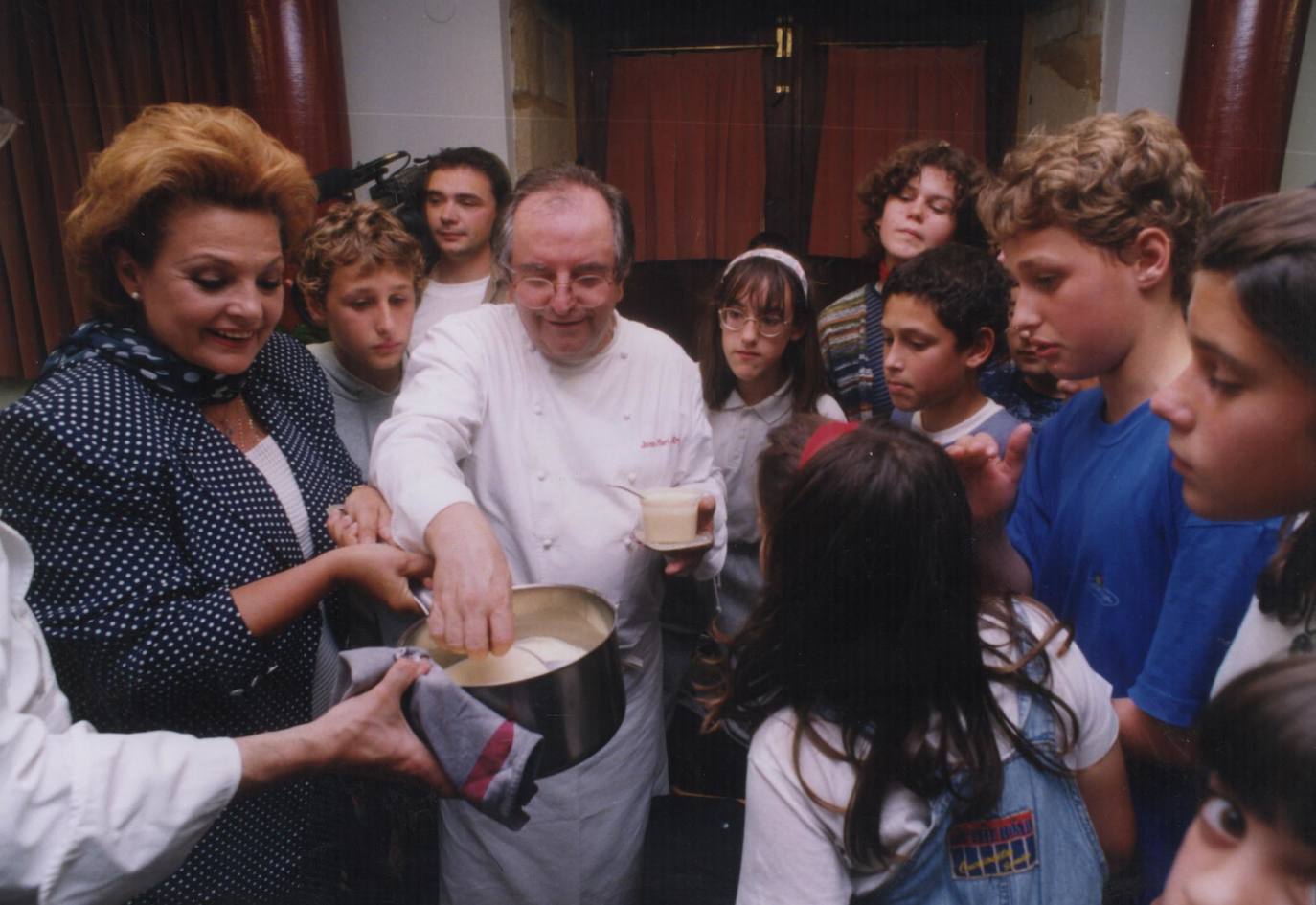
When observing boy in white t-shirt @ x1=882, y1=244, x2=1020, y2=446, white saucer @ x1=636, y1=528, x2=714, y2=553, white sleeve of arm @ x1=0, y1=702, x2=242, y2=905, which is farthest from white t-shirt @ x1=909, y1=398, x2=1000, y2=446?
white sleeve of arm @ x1=0, y1=702, x2=242, y2=905

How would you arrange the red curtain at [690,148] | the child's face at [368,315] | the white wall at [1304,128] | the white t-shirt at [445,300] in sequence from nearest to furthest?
the child's face at [368,315], the white wall at [1304,128], the white t-shirt at [445,300], the red curtain at [690,148]

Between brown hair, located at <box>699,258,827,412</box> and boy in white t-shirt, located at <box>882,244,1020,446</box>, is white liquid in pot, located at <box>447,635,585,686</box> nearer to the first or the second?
boy in white t-shirt, located at <box>882,244,1020,446</box>

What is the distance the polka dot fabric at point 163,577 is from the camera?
105 centimetres

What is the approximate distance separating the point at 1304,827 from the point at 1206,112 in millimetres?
3182

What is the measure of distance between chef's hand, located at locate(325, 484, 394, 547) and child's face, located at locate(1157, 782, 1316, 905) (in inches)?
45.9

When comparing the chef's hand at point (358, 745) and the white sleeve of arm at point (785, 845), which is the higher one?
the chef's hand at point (358, 745)

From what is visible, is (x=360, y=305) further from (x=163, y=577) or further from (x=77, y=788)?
(x=77, y=788)

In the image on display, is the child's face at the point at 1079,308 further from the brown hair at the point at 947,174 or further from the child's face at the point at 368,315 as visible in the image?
the child's face at the point at 368,315

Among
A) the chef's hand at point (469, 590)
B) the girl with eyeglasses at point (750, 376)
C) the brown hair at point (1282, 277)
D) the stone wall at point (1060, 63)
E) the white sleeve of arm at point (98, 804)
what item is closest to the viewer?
the brown hair at point (1282, 277)

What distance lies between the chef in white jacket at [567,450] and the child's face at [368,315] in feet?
1.42

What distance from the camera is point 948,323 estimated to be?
1881 mm

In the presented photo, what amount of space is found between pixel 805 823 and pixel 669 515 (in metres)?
0.66

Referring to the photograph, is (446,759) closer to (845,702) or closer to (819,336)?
(845,702)

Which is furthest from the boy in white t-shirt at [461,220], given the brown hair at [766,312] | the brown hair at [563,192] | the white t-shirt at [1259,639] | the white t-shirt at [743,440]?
the white t-shirt at [1259,639]
